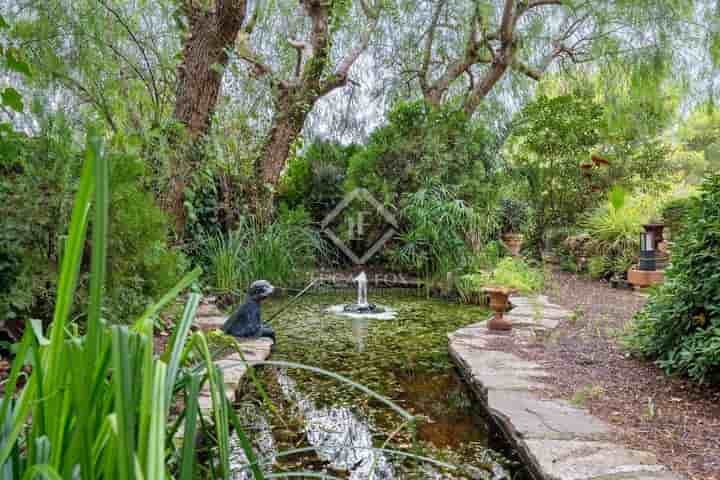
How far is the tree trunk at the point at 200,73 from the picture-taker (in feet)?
14.5

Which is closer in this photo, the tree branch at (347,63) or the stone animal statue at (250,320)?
the stone animal statue at (250,320)

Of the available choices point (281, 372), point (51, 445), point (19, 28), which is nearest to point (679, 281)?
point (281, 372)

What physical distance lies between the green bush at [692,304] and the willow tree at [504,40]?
14.0 ft

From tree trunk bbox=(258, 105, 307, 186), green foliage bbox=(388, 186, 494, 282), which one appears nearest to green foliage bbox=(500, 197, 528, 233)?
green foliage bbox=(388, 186, 494, 282)

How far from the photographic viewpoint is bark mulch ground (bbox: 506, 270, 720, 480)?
1880 mm

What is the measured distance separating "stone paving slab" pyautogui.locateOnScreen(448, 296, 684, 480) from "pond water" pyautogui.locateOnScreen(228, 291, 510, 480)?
0.10 m

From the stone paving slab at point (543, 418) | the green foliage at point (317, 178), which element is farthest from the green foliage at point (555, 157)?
the stone paving slab at point (543, 418)

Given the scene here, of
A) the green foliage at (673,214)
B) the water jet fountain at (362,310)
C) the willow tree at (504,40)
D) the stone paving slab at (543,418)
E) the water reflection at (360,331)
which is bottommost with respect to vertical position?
the stone paving slab at (543,418)

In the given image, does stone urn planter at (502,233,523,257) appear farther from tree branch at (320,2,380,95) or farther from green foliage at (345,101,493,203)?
tree branch at (320,2,380,95)

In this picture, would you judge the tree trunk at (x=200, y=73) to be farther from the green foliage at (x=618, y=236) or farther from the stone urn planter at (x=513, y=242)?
the green foliage at (x=618, y=236)

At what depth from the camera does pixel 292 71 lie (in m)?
6.99

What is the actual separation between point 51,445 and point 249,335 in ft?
9.72

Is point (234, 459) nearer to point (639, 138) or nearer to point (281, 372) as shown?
point (281, 372)

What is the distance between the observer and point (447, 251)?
652cm
